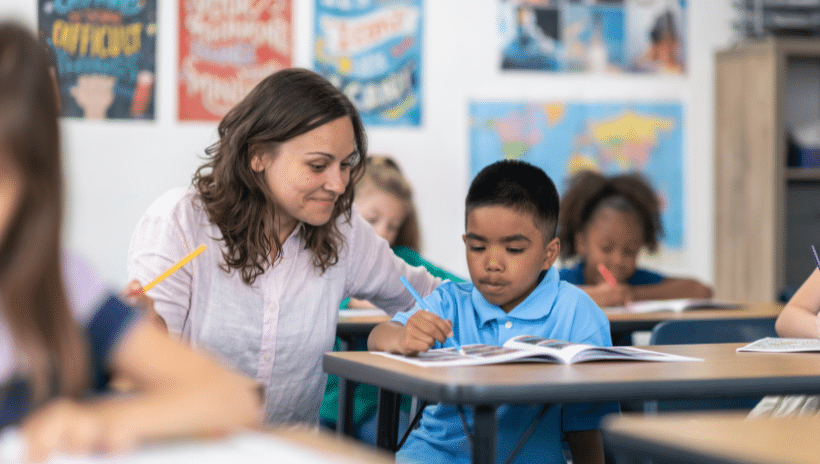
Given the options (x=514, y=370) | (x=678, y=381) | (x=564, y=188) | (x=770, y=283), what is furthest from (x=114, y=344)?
(x=770, y=283)

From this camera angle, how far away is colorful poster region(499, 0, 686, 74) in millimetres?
3932

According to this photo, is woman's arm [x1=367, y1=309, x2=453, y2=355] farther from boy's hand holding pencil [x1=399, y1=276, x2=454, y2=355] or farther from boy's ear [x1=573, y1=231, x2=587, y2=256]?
boy's ear [x1=573, y1=231, x2=587, y2=256]

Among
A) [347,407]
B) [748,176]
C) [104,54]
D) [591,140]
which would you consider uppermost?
[104,54]

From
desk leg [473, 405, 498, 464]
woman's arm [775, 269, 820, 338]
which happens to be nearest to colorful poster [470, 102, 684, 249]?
woman's arm [775, 269, 820, 338]

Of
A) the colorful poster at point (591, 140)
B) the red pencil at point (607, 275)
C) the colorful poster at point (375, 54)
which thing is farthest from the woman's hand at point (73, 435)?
the colorful poster at point (591, 140)

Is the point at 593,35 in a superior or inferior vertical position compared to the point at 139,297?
superior

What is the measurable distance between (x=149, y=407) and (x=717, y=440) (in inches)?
19.6

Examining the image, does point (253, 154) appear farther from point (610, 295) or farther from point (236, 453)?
point (610, 295)

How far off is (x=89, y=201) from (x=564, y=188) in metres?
2.04

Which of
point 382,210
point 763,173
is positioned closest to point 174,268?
point 382,210

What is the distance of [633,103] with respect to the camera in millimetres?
4070

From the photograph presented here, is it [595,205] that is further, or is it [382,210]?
[595,205]

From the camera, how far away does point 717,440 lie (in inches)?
30.6

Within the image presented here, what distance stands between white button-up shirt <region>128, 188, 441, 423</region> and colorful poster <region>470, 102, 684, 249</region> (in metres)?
2.19
